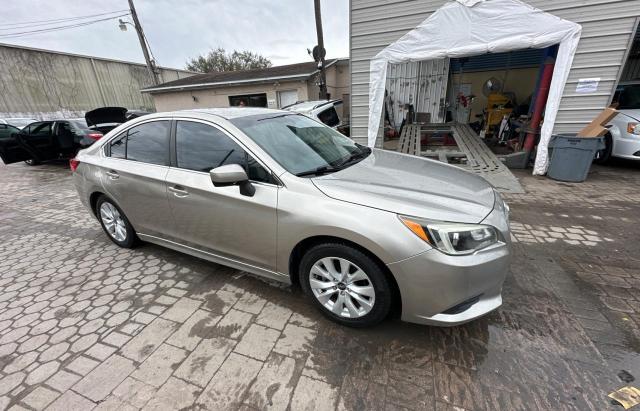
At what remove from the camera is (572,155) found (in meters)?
5.48

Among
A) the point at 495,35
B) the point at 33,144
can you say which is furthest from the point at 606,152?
the point at 33,144

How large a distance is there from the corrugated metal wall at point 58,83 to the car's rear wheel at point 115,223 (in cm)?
2331

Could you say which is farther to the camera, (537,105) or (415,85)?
(415,85)

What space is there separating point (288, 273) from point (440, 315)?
1.12 meters

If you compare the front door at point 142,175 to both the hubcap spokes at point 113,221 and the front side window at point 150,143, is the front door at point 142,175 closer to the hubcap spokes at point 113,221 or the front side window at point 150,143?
the front side window at point 150,143

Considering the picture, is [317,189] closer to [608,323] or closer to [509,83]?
[608,323]

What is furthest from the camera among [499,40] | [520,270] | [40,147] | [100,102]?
[100,102]

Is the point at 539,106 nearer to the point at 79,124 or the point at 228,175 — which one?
the point at 228,175

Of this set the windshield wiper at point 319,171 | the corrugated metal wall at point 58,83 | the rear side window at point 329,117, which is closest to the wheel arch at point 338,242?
the windshield wiper at point 319,171

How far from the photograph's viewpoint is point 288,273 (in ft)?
7.46

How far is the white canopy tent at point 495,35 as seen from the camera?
5242mm

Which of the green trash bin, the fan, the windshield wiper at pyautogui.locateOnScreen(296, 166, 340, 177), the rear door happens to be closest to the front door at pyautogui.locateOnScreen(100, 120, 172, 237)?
the windshield wiper at pyautogui.locateOnScreen(296, 166, 340, 177)

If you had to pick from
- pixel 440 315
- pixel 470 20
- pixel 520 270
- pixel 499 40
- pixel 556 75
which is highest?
pixel 470 20

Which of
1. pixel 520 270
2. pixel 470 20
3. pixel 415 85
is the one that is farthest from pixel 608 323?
pixel 415 85
